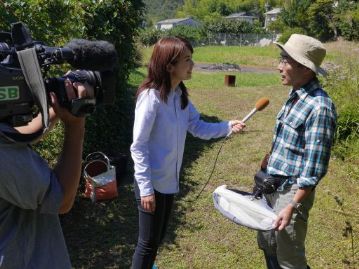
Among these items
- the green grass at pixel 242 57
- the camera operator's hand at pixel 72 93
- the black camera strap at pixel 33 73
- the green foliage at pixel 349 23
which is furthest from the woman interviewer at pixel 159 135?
the green grass at pixel 242 57

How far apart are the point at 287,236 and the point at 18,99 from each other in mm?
2147

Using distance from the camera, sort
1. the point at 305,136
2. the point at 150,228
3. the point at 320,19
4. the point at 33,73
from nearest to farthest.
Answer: the point at 33,73 → the point at 305,136 → the point at 150,228 → the point at 320,19

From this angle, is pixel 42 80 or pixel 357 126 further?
pixel 357 126

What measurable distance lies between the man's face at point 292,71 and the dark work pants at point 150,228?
1.11 metres

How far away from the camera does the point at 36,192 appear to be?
1232 mm

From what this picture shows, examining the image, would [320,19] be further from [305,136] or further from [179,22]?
[179,22]

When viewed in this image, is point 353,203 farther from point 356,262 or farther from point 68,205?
point 68,205

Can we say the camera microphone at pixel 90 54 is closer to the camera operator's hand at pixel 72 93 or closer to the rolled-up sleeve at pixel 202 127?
the camera operator's hand at pixel 72 93

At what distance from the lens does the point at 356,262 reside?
12.2 feet

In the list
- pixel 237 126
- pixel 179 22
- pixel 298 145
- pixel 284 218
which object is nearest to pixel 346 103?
pixel 237 126

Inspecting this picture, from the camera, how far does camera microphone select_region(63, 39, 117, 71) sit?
1285 mm

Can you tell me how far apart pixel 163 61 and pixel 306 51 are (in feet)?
2.97

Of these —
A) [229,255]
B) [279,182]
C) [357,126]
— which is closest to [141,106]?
[279,182]

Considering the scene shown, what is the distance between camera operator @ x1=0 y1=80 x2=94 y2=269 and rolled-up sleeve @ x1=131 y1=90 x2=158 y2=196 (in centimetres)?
129
